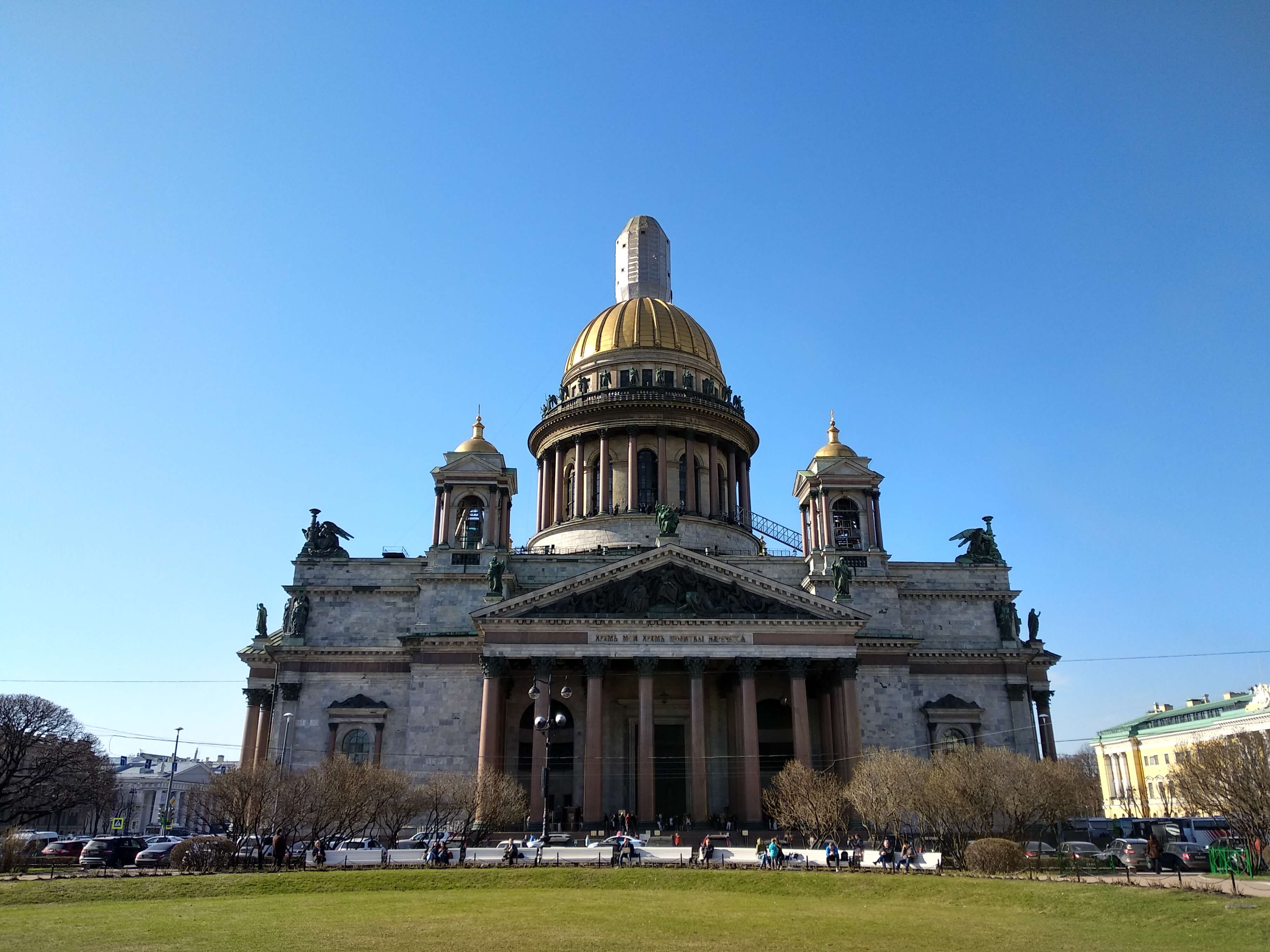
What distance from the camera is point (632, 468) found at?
61.2 metres

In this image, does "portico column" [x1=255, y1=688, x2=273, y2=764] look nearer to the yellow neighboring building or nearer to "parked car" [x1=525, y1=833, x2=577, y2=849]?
"parked car" [x1=525, y1=833, x2=577, y2=849]

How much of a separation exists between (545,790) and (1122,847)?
2170cm

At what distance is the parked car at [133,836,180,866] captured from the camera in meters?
34.2

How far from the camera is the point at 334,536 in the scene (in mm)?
54656

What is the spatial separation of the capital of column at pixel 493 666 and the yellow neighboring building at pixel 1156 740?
5813 cm

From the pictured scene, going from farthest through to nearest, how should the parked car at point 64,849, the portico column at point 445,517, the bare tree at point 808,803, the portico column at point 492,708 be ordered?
the portico column at point 445,517 < the portico column at point 492,708 < the parked car at point 64,849 < the bare tree at point 808,803

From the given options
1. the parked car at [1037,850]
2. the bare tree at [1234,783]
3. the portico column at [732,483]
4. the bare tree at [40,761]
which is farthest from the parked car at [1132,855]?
the bare tree at [40,761]

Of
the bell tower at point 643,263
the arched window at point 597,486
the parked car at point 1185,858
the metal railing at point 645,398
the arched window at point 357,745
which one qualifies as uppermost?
the bell tower at point 643,263

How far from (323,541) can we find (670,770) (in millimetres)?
22361

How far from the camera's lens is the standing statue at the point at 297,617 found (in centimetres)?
5125

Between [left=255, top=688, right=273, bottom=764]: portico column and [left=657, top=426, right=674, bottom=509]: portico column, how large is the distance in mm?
24481

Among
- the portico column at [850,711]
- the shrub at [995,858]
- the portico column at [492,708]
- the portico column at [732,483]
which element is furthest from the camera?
the portico column at [732,483]

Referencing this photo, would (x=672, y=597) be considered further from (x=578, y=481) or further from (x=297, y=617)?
(x=297, y=617)

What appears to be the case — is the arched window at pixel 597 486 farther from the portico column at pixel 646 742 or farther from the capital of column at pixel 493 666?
the capital of column at pixel 493 666
